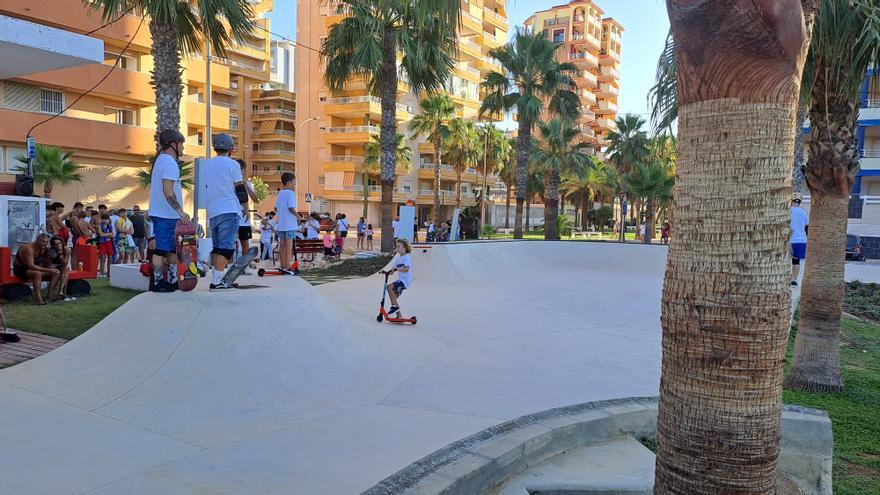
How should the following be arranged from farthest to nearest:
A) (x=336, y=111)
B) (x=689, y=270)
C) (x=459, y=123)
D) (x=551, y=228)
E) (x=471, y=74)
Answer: (x=471, y=74), (x=336, y=111), (x=459, y=123), (x=551, y=228), (x=689, y=270)

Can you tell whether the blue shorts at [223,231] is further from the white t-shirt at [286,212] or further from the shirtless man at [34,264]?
the shirtless man at [34,264]

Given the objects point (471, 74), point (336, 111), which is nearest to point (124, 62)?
point (336, 111)

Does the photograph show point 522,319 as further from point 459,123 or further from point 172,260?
point 459,123

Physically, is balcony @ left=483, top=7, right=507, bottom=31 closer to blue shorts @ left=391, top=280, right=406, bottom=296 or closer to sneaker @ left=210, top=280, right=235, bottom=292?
blue shorts @ left=391, top=280, right=406, bottom=296

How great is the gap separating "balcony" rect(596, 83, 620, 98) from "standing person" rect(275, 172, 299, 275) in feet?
306

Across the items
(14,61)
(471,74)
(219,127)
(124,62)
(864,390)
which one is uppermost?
(471,74)

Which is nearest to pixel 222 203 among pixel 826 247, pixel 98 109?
pixel 826 247

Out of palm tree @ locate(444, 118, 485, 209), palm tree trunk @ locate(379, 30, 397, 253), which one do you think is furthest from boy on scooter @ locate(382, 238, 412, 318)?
palm tree @ locate(444, 118, 485, 209)

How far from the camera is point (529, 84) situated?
29062 millimetres

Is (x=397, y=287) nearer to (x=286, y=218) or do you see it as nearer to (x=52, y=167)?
(x=286, y=218)

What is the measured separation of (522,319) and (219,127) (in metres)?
32.3

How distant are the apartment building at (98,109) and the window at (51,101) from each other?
0.04m

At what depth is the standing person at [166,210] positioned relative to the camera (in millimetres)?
5871

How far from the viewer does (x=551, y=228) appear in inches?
1244
